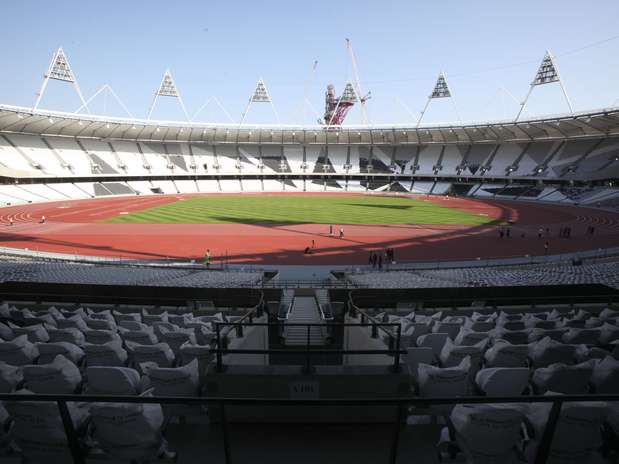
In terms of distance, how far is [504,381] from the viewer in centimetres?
452

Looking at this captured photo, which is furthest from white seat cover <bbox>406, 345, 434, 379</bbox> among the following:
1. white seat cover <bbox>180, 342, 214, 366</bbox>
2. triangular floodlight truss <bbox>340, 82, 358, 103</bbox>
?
triangular floodlight truss <bbox>340, 82, 358, 103</bbox>

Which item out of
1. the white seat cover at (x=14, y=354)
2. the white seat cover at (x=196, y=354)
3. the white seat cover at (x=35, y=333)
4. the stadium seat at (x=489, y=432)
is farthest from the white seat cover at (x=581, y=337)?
the white seat cover at (x=35, y=333)

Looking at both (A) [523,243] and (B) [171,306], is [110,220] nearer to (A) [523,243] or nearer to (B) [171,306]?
(B) [171,306]

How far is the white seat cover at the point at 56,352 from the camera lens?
556 cm

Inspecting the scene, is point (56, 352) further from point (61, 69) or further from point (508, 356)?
point (61, 69)

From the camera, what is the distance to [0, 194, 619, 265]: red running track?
95.5 ft

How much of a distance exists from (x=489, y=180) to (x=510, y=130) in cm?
1026

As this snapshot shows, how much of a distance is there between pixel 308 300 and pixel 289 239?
21.6 metres

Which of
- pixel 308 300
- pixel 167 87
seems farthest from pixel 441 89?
pixel 308 300

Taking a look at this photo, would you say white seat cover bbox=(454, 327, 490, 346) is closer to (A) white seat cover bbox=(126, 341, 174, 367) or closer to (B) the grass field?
(A) white seat cover bbox=(126, 341, 174, 367)

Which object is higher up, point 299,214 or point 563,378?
point 563,378

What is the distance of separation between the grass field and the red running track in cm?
308

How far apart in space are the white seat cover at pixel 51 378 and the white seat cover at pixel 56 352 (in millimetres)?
913

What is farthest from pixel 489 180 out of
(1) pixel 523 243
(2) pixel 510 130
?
(1) pixel 523 243
